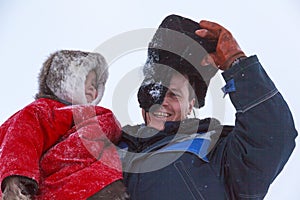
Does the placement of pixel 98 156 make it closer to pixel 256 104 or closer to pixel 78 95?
pixel 78 95

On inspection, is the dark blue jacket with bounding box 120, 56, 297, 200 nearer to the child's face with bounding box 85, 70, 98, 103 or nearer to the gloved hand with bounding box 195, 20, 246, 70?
the gloved hand with bounding box 195, 20, 246, 70

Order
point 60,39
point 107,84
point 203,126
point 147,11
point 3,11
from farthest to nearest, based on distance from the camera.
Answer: point 147,11, point 60,39, point 3,11, point 107,84, point 203,126

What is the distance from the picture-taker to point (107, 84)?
189 centimetres

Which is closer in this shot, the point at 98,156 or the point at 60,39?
the point at 98,156

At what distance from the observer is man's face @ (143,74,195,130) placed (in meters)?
1.61

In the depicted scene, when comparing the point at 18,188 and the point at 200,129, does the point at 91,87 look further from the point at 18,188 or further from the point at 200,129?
the point at 18,188

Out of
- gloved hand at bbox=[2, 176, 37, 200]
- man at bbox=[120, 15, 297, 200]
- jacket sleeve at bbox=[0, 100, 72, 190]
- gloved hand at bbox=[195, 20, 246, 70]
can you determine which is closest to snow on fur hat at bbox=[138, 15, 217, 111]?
man at bbox=[120, 15, 297, 200]

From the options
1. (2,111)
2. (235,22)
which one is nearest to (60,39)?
(235,22)

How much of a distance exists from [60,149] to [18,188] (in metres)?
0.17

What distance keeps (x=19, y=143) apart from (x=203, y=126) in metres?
0.51

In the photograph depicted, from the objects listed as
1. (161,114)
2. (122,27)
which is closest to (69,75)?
(161,114)

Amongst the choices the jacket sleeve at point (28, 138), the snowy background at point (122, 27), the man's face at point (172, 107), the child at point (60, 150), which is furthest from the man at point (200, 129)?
the snowy background at point (122, 27)

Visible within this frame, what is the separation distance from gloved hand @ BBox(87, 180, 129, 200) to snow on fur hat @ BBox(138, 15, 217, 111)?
336mm

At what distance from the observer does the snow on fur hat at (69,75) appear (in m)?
1.61
